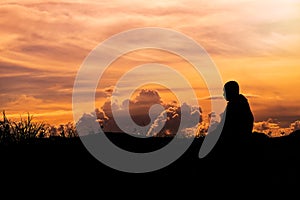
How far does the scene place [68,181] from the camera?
1573cm

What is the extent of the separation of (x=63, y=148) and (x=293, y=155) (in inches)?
253

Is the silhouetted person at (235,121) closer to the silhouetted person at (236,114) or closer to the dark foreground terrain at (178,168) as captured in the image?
the silhouetted person at (236,114)

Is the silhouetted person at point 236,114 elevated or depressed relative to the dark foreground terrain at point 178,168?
elevated

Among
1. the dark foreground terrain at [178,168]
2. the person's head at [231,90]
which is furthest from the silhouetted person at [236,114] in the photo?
the dark foreground terrain at [178,168]

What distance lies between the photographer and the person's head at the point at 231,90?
15062 millimetres

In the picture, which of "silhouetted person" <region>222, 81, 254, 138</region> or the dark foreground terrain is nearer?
"silhouetted person" <region>222, 81, 254, 138</region>

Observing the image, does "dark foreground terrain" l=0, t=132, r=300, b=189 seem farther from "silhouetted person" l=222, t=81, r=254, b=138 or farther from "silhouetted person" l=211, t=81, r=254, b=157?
"silhouetted person" l=222, t=81, r=254, b=138

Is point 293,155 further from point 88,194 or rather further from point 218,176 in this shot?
point 88,194

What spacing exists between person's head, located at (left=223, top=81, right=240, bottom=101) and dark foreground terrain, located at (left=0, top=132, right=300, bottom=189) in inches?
52.9

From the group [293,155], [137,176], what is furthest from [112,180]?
[293,155]

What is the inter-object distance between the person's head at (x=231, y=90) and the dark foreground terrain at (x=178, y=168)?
1.34 meters

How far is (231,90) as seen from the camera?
1512cm

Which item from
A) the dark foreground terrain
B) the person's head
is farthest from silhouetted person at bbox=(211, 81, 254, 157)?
the dark foreground terrain

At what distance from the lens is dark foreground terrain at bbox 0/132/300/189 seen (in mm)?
15734
